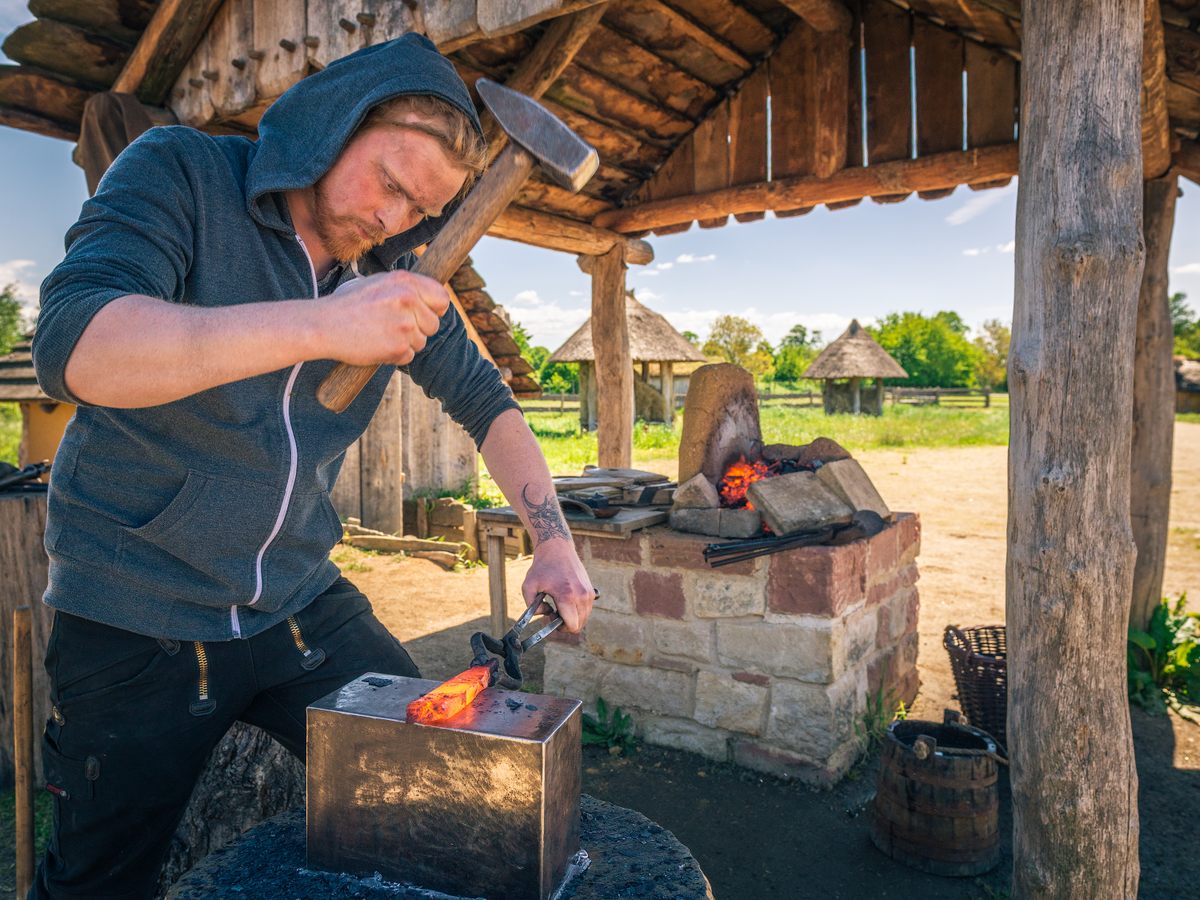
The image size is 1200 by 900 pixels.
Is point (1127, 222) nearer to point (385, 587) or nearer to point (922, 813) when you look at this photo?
point (922, 813)

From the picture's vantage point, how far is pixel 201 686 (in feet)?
5.52

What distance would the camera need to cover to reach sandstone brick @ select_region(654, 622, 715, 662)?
12.8ft

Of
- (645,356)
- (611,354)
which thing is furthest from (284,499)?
(645,356)

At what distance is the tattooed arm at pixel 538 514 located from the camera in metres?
1.82

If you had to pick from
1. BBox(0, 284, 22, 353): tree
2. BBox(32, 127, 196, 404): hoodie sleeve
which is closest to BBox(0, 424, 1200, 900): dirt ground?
BBox(32, 127, 196, 404): hoodie sleeve

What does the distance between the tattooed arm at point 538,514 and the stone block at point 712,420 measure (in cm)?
229

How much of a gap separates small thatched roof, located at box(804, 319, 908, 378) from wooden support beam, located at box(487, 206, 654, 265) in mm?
24405

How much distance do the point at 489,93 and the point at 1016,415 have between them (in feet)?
6.25

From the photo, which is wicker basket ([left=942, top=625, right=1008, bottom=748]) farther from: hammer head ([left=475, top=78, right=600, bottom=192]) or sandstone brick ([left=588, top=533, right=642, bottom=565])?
hammer head ([left=475, top=78, right=600, bottom=192])

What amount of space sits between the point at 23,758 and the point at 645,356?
21.6 m

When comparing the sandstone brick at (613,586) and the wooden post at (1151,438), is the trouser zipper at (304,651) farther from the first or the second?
the wooden post at (1151,438)

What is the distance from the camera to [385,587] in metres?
7.05

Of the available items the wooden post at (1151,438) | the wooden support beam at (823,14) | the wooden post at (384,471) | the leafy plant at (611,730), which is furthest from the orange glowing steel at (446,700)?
the wooden post at (384,471)

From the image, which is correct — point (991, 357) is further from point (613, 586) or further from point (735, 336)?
point (613, 586)
